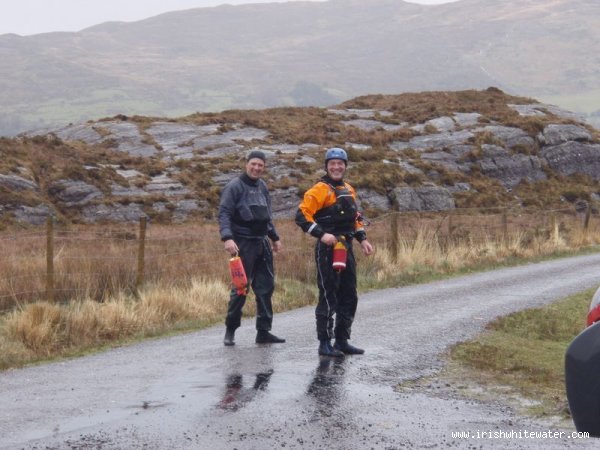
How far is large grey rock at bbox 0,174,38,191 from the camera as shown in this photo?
33875mm

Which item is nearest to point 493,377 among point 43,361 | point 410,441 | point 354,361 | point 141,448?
point 354,361

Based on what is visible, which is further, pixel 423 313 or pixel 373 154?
pixel 373 154

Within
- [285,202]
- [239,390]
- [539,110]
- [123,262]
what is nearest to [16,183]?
[285,202]

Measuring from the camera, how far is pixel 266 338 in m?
10.0

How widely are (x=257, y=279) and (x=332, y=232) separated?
1.41 m

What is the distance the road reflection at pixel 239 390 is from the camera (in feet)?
22.9

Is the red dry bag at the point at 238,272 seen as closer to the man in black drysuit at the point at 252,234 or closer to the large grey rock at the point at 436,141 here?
the man in black drysuit at the point at 252,234

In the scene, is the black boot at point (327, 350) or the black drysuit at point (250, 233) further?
the black drysuit at point (250, 233)

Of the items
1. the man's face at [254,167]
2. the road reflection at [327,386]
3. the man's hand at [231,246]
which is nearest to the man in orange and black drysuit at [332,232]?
the road reflection at [327,386]

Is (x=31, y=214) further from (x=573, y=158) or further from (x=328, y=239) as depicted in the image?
(x=573, y=158)

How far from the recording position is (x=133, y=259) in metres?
14.8

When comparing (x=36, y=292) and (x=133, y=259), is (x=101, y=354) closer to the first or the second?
(x=36, y=292)

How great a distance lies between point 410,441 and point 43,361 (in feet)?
15.1

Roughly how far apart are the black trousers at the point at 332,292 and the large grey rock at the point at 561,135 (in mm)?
39988
